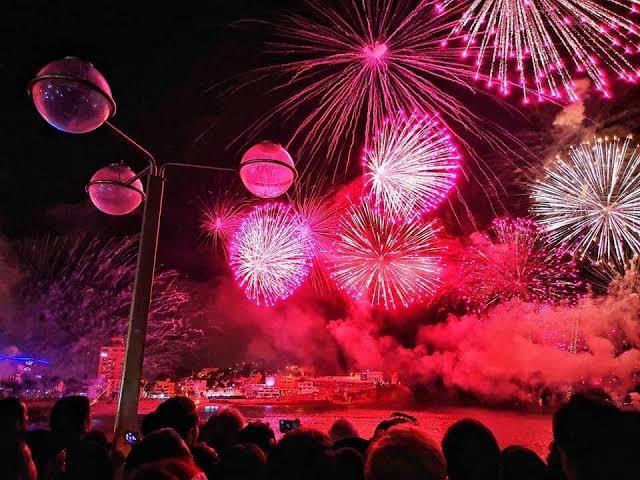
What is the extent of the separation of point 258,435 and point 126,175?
3.72 metres

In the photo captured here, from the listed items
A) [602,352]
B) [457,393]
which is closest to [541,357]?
[602,352]

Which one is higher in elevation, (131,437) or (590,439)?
(590,439)

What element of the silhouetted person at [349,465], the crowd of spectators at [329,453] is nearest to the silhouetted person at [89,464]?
the crowd of spectators at [329,453]

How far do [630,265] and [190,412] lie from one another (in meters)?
18.5

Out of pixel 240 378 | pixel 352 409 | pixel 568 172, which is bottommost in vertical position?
pixel 352 409

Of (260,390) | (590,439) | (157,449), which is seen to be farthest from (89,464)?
(260,390)

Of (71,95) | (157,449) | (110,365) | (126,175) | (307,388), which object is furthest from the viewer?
(307,388)

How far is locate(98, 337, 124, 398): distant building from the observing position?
2127cm

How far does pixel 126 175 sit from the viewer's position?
5.86 metres

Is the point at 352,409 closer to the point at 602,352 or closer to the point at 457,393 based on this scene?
the point at 457,393

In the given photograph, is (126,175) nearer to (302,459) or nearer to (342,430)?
(342,430)

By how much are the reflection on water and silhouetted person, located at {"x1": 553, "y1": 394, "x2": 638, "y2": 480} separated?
1410 centimetres

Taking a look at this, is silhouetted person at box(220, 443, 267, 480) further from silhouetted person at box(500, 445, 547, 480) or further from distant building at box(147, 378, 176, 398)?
distant building at box(147, 378, 176, 398)

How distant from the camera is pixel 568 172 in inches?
488
